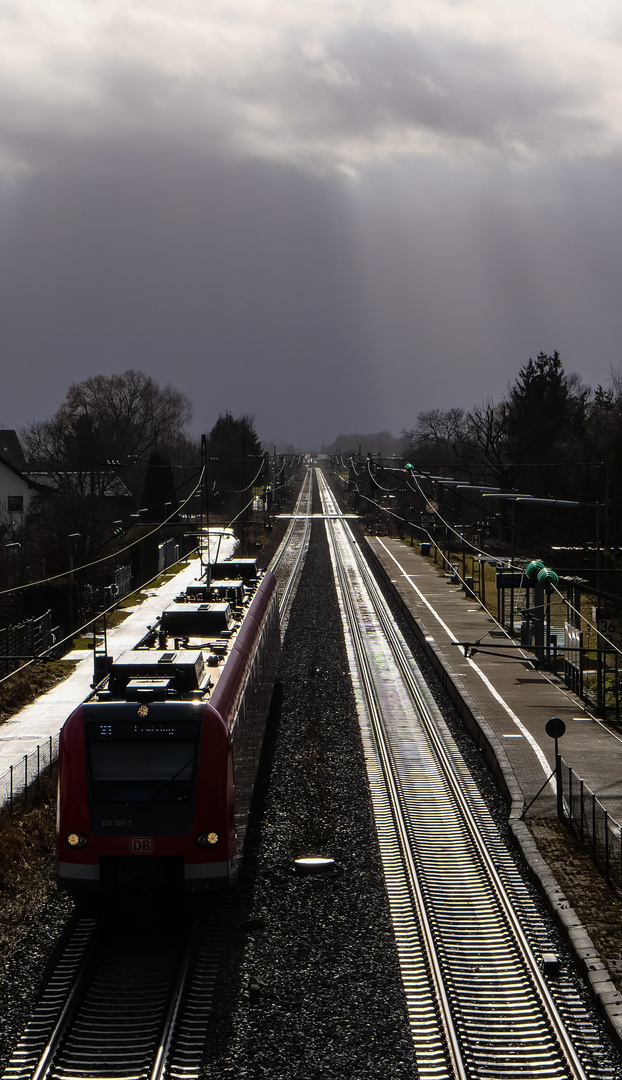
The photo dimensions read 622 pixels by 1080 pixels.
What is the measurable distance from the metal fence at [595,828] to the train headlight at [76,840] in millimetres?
6902

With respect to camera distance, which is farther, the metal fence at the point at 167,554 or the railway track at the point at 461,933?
the metal fence at the point at 167,554

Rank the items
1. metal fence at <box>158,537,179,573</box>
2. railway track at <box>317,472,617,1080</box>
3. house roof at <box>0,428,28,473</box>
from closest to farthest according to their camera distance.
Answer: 1. railway track at <box>317,472,617,1080</box>
2. metal fence at <box>158,537,179,573</box>
3. house roof at <box>0,428,28,473</box>

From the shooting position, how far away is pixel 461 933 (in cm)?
1266

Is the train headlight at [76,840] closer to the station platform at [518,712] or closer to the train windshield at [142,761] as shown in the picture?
the train windshield at [142,761]

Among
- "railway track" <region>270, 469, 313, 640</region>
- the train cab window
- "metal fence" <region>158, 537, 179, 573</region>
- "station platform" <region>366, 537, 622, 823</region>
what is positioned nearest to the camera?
the train cab window

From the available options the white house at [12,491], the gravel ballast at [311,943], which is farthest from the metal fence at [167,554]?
the gravel ballast at [311,943]

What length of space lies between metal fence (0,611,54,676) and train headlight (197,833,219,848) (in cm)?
1848

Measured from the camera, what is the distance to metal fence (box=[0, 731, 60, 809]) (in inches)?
691

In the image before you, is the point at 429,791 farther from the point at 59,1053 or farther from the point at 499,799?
the point at 59,1053

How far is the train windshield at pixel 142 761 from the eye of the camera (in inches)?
466

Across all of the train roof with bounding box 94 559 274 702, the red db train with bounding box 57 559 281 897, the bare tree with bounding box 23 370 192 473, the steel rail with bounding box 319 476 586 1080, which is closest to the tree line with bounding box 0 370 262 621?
the bare tree with bounding box 23 370 192 473

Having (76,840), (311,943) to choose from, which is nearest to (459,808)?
(311,943)

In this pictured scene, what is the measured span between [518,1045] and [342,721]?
43.6ft

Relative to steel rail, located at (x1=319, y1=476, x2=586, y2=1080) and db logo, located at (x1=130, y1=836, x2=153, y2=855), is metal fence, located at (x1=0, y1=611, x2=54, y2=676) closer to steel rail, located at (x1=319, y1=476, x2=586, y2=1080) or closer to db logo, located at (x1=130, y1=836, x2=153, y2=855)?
steel rail, located at (x1=319, y1=476, x2=586, y2=1080)
